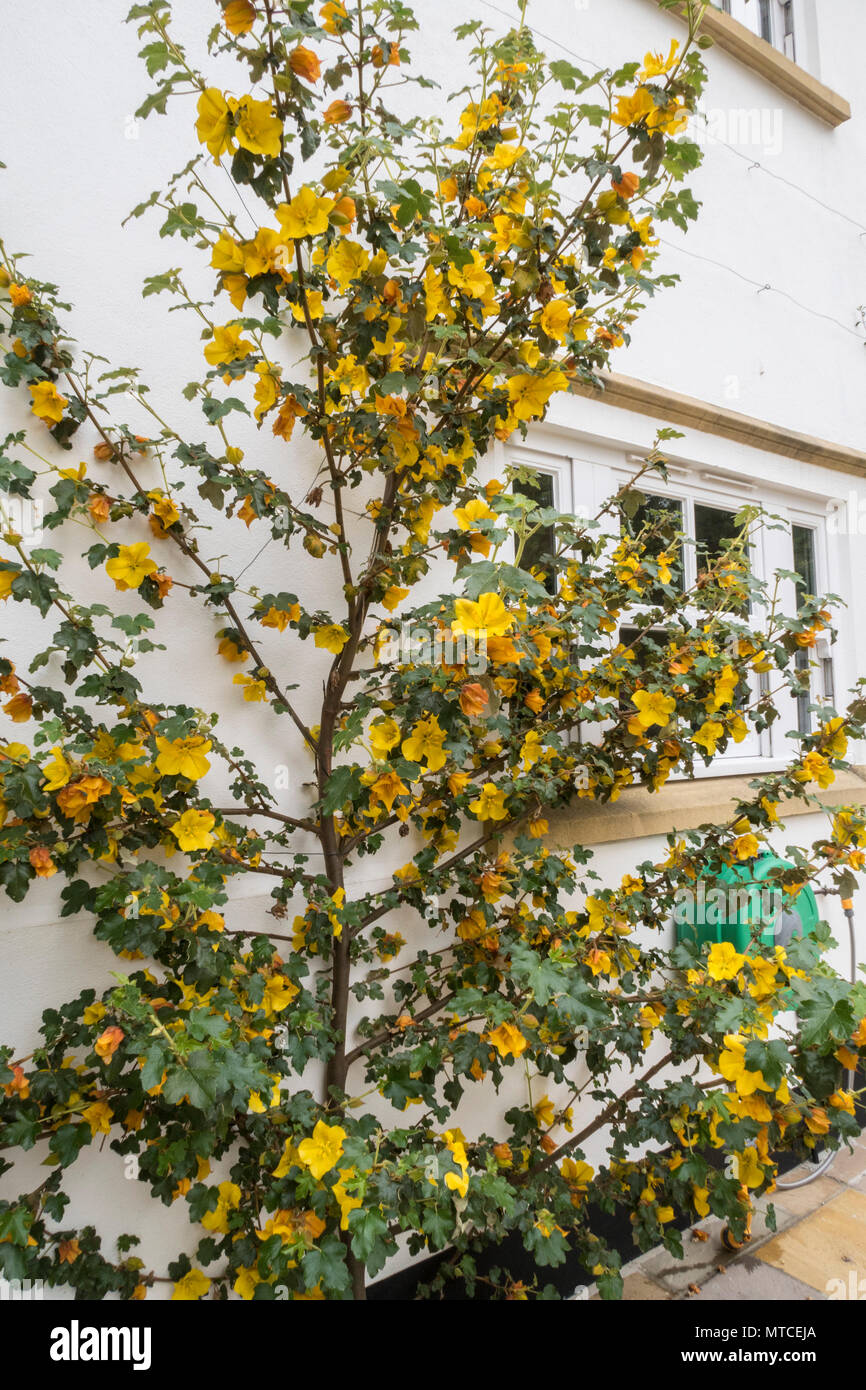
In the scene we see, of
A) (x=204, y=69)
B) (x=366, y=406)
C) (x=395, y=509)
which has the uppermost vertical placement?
(x=204, y=69)

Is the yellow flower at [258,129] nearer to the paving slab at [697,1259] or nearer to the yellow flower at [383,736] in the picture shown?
the yellow flower at [383,736]

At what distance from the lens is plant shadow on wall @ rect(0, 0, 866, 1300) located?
1314 mm

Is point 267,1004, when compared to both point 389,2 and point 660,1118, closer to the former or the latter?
point 660,1118

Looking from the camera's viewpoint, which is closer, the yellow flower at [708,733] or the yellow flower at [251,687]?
the yellow flower at [251,687]

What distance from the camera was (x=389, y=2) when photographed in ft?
4.37

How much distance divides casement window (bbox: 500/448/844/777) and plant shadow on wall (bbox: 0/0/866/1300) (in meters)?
0.45

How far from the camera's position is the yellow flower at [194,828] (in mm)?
1465

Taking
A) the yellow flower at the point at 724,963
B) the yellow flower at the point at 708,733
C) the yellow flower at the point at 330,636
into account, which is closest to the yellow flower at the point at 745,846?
the yellow flower at the point at 708,733

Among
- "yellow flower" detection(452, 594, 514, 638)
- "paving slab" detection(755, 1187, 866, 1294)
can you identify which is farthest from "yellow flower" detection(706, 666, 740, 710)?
"paving slab" detection(755, 1187, 866, 1294)

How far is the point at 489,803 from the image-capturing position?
1804 millimetres

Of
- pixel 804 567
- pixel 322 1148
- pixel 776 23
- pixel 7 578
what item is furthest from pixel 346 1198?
pixel 776 23

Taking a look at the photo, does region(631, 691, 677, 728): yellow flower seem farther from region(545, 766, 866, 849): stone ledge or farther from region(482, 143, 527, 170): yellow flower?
region(482, 143, 527, 170): yellow flower
